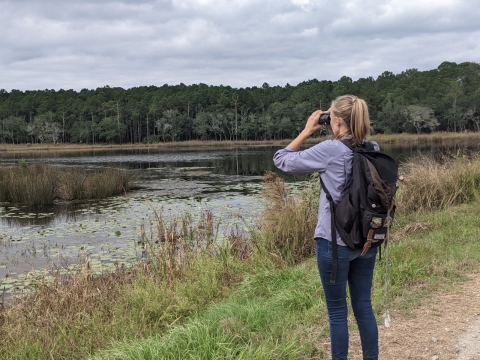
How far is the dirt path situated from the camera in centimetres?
337

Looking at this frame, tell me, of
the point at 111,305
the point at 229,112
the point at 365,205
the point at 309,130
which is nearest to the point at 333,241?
the point at 365,205

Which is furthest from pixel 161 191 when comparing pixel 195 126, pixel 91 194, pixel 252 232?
pixel 195 126

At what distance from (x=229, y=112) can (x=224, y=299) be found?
9726 cm

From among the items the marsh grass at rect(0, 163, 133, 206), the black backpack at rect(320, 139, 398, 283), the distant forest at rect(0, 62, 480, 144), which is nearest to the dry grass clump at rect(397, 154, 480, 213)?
the black backpack at rect(320, 139, 398, 283)

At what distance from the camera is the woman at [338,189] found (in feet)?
8.63

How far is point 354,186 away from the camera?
257 centimetres

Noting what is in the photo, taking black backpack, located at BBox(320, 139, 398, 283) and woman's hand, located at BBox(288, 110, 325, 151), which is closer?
black backpack, located at BBox(320, 139, 398, 283)

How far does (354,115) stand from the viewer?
8.73 ft

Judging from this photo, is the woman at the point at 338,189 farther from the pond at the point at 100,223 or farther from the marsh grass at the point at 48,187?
the marsh grass at the point at 48,187

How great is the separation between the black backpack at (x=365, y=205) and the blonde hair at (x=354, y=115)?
0.12m

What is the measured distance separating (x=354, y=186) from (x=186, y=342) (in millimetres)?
1888

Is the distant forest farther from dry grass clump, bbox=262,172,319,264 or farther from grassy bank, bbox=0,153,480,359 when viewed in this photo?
grassy bank, bbox=0,153,480,359

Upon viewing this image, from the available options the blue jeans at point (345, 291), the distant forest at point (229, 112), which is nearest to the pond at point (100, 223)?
the blue jeans at point (345, 291)

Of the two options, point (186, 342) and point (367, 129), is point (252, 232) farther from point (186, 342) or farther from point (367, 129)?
point (367, 129)
